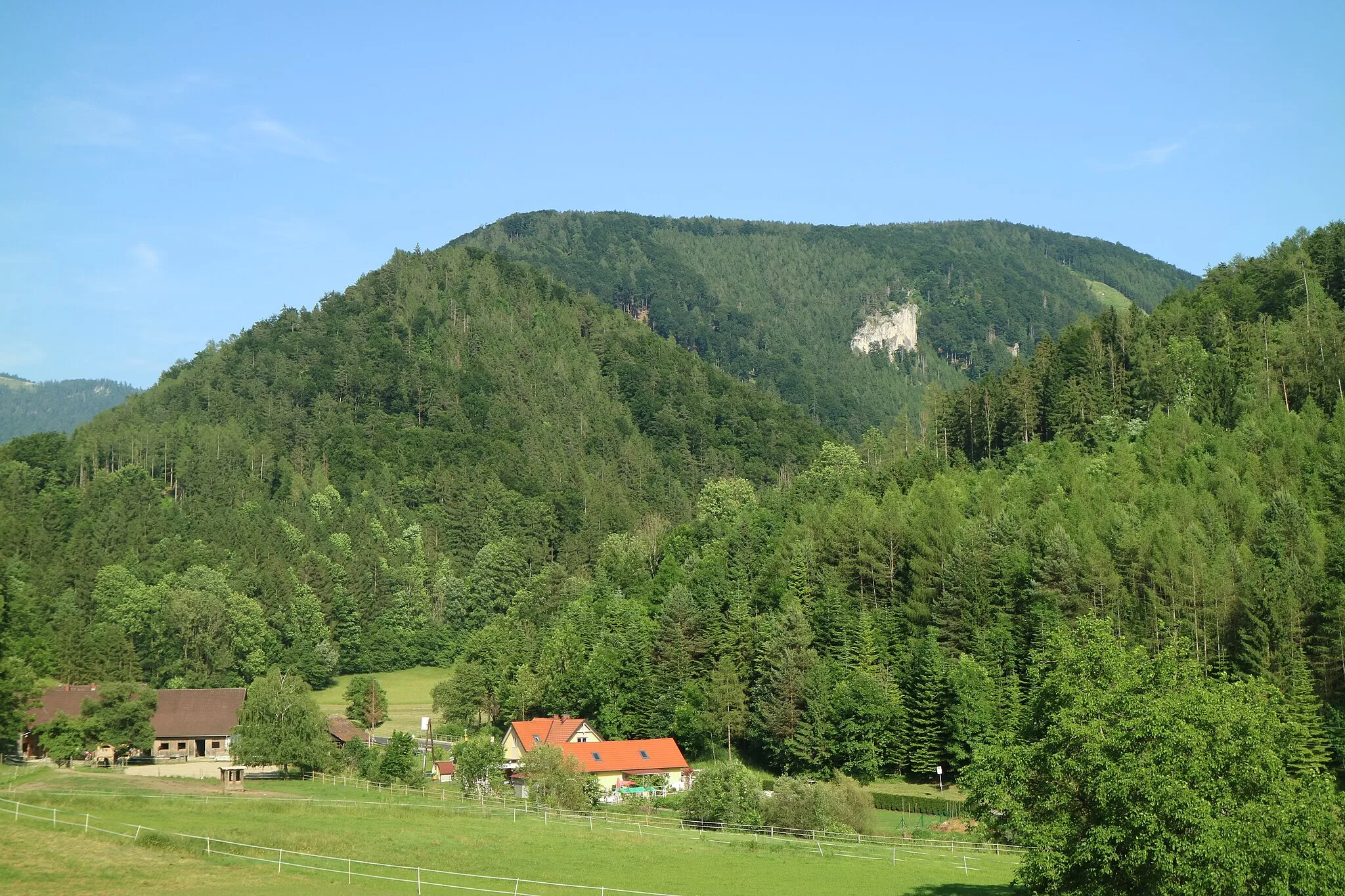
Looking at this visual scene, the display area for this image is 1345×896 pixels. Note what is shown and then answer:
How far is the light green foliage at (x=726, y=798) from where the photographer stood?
2454 inches

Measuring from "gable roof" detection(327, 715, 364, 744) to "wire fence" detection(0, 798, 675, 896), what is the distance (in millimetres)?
35608

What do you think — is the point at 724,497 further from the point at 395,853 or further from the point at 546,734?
the point at 395,853

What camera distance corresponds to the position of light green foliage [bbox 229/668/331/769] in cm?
7256

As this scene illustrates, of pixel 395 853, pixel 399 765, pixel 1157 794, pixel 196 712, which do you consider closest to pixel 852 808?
pixel 395 853

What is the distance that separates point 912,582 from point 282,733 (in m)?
48.5

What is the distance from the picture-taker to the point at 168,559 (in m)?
142

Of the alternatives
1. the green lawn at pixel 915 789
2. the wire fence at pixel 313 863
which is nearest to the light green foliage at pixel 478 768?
the green lawn at pixel 915 789

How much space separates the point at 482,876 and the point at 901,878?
1622 cm

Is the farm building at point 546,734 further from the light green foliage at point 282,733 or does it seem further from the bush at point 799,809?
the bush at point 799,809

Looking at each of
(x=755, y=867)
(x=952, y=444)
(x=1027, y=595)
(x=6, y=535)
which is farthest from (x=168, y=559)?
(x=755, y=867)

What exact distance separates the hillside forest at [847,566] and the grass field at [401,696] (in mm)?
2433

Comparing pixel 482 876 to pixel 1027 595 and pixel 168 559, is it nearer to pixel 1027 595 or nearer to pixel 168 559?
pixel 1027 595

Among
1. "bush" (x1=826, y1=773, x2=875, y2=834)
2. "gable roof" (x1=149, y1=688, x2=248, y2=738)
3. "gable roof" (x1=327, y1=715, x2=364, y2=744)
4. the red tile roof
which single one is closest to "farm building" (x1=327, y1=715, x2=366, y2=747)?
"gable roof" (x1=327, y1=715, x2=364, y2=744)

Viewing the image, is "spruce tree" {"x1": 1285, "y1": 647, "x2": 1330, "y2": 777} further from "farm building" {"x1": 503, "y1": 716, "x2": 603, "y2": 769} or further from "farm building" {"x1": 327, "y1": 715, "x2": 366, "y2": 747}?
"farm building" {"x1": 327, "y1": 715, "x2": 366, "y2": 747}
